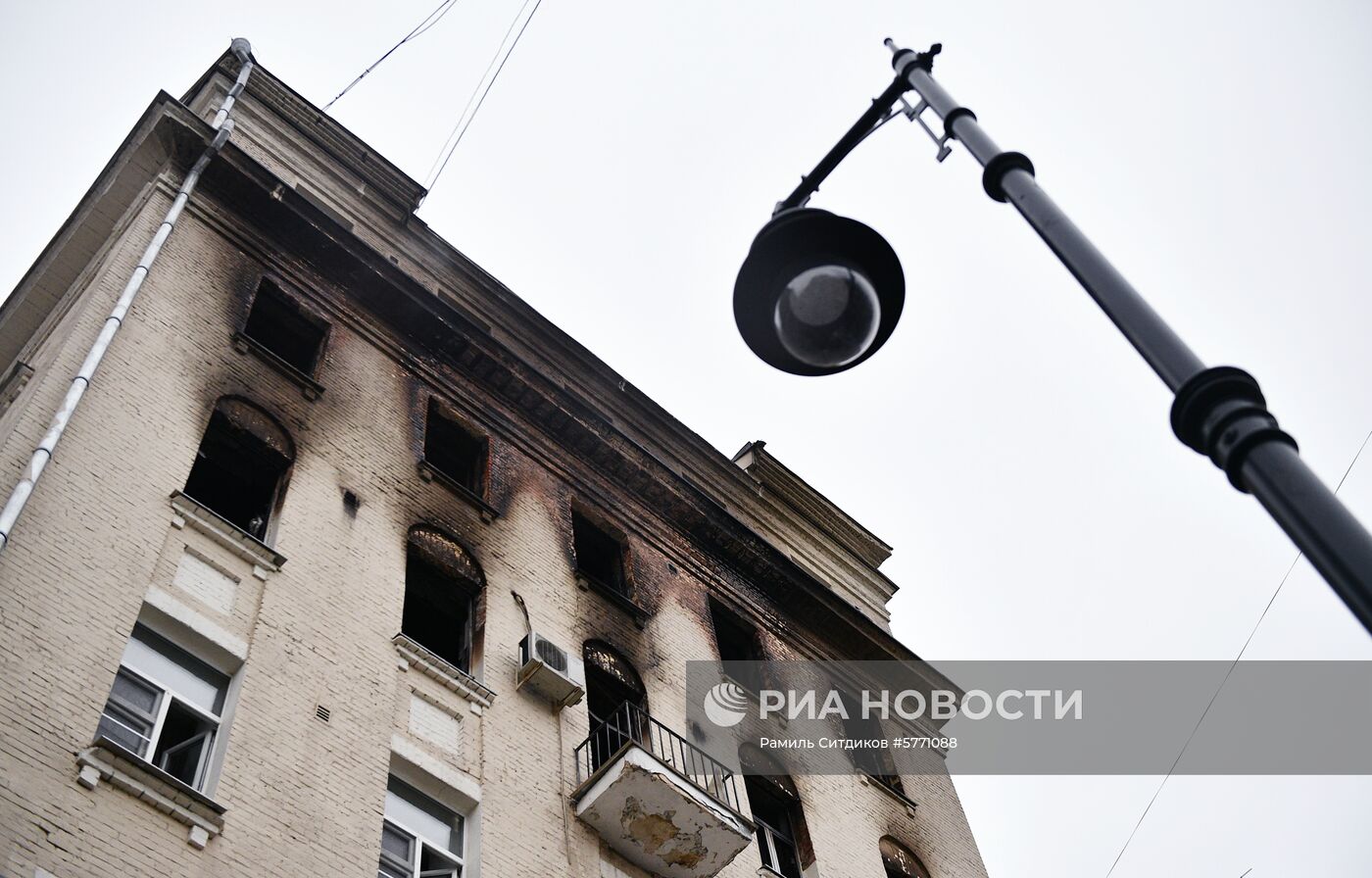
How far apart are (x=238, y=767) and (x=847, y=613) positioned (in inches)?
524

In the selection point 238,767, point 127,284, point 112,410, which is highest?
point 127,284

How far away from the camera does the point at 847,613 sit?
891 inches

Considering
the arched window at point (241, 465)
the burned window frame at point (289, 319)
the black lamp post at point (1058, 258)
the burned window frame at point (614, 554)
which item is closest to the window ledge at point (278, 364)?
the burned window frame at point (289, 319)

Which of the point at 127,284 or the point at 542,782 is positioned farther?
the point at 127,284

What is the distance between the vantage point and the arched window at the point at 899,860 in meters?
18.8

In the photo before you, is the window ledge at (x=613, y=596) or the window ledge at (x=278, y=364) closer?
the window ledge at (x=278, y=364)

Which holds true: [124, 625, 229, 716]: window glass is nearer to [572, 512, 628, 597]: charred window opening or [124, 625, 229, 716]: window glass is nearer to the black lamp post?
the black lamp post

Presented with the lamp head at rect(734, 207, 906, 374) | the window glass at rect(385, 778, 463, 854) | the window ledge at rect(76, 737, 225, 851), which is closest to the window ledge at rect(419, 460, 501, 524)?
the window glass at rect(385, 778, 463, 854)

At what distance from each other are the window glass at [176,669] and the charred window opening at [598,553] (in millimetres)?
7704

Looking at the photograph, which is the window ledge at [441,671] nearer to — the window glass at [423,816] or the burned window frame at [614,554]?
the window glass at [423,816]

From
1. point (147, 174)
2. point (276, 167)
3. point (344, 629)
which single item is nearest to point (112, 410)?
point (344, 629)

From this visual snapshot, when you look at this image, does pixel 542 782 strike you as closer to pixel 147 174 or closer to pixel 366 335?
pixel 366 335

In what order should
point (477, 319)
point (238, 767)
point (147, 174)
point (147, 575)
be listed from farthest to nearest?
point (477, 319)
point (147, 174)
point (147, 575)
point (238, 767)

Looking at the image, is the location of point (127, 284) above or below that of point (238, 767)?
above
